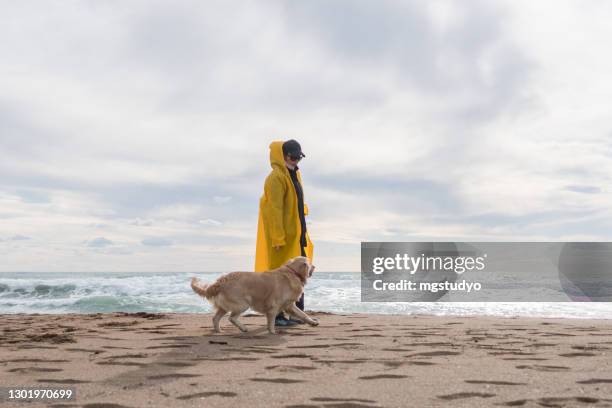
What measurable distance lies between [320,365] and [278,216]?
2.71m

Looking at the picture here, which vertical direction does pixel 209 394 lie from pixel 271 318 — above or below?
below

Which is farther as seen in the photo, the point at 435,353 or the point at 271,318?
the point at 271,318

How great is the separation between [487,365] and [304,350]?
5.30 ft

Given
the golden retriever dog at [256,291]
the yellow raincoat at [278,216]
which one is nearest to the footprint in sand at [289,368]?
the golden retriever dog at [256,291]

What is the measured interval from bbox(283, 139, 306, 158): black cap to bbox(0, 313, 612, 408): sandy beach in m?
2.21

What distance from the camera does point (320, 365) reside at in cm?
414

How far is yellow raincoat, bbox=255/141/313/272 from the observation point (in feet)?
21.6

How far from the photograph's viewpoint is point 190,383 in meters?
3.55

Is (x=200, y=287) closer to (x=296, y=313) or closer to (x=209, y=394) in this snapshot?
(x=296, y=313)

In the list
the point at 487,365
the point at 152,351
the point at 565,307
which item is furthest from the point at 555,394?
the point at 565,307

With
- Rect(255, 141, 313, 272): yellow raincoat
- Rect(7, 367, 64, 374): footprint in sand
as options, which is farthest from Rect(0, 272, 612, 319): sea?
Rect(7, 367, 64, 374): footprint in sand

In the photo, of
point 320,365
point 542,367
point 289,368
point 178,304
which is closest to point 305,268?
point 320,365

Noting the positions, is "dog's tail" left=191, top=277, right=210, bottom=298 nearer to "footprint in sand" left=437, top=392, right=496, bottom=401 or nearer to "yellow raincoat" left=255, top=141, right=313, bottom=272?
"yellow raincoat" left=255, top=141, right=313, bottom=272

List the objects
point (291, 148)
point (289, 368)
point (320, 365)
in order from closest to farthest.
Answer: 1. point (289, 368)
2. point (320, 365)
3. point (291, 148)
